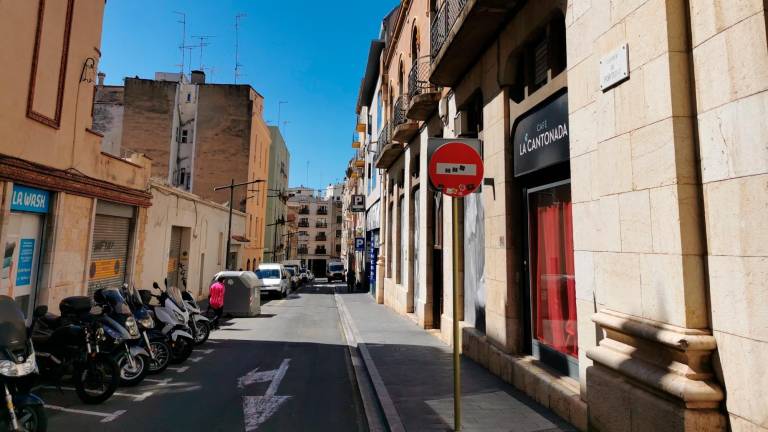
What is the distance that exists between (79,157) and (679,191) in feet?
42.5

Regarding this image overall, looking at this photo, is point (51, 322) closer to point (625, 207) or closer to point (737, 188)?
point (625, 207)

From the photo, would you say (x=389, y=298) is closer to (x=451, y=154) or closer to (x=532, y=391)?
(x=532, y=391)

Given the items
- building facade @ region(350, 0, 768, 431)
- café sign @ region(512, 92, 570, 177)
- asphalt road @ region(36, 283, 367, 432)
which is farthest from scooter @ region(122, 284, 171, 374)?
café sign @ region(512, 92, 570, 177)

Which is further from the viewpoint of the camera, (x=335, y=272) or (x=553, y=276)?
(x=335, y=272)

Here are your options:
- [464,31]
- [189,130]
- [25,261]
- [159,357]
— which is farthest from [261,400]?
[189,130]

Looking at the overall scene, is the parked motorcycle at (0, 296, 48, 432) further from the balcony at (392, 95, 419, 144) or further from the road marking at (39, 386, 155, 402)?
the balcony at (392, 95, 419, 144)

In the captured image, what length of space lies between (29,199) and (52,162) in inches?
41.8

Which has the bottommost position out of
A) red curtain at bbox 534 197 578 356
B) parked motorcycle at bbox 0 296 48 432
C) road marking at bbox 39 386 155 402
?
road marking at bbox 39 386 155 402

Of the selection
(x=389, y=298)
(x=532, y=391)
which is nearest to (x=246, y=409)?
(x=532, y=391)

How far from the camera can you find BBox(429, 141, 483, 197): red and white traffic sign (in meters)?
4.71

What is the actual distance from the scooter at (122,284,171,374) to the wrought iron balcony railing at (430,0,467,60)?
7.90 metres

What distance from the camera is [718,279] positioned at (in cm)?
321

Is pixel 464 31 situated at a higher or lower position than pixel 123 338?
higher

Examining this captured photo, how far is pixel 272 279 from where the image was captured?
2484 cm
